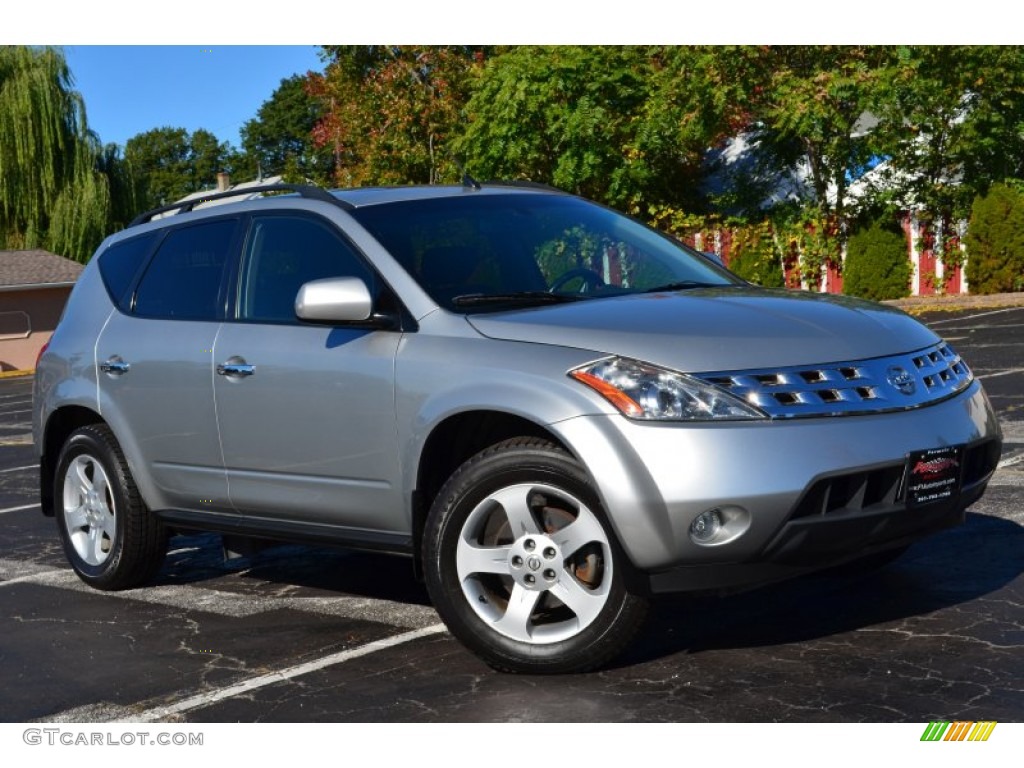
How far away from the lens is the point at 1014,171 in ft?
102

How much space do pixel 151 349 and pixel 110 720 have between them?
223 centimetres

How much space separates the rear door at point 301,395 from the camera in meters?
5.75

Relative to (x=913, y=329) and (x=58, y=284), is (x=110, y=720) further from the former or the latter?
(x=58, y=284)

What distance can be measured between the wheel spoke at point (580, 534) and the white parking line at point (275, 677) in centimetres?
100

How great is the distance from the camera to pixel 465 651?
563cm

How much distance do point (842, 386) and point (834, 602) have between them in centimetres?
134

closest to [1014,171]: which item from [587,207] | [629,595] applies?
[587,207]

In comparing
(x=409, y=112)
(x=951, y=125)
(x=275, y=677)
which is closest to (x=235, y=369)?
(x=275, y=677)

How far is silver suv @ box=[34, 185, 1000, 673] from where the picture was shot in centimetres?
488

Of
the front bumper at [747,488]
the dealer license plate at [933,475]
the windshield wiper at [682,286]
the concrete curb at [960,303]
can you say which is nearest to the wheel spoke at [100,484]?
the windshield wiper at [682,286]

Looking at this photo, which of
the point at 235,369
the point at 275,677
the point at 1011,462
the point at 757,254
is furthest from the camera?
the point at 757,254

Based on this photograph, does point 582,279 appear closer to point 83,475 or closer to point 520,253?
point 520,253
